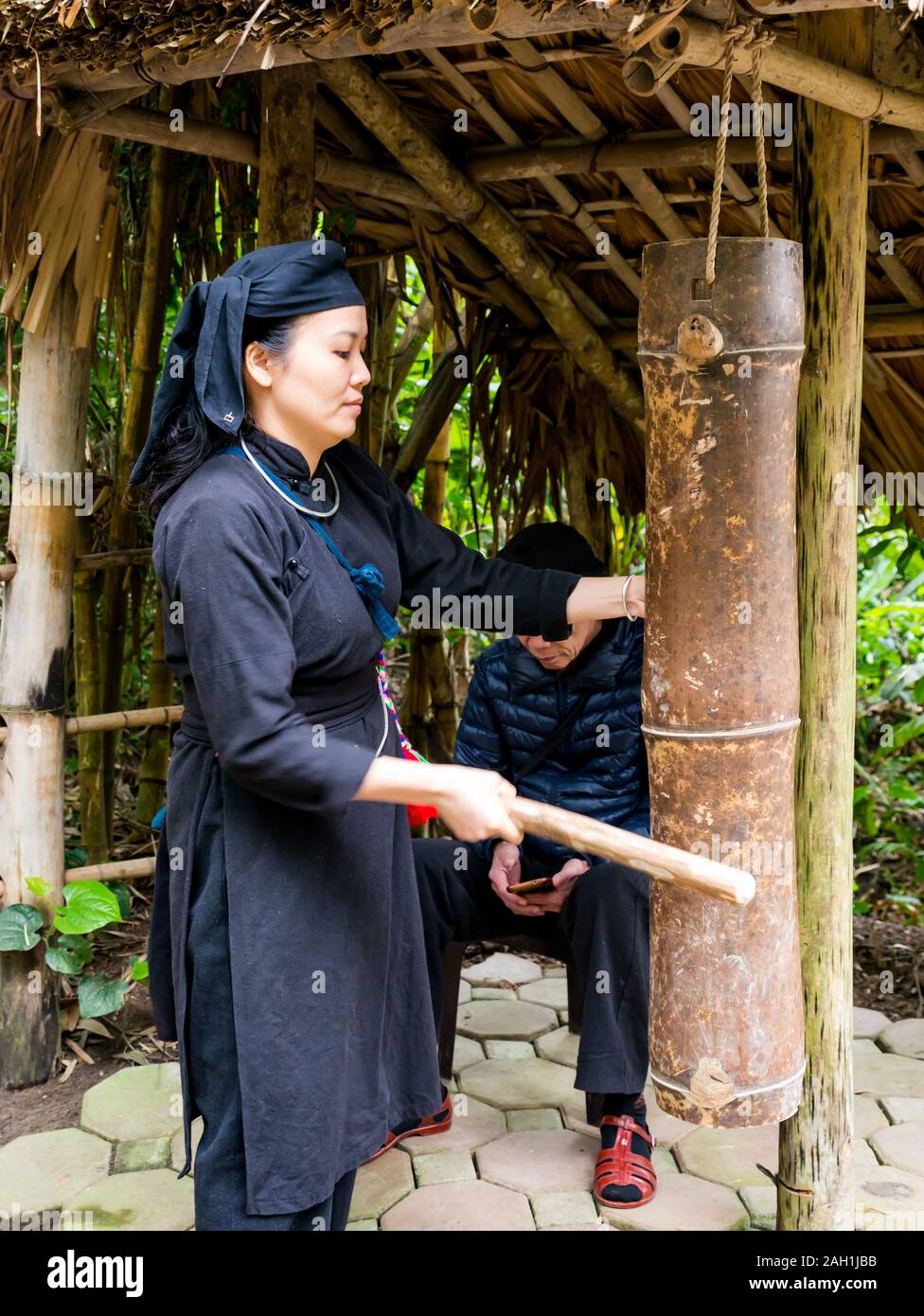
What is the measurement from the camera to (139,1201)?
2.78m

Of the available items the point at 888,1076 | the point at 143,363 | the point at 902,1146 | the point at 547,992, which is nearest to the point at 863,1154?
the point at 902,1146

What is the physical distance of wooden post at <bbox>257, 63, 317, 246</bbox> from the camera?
3.03 m

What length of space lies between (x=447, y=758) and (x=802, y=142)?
2.67 meters

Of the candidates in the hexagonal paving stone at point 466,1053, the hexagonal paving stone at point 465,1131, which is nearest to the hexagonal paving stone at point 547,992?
the hexagonal paving stone at point 466,1053

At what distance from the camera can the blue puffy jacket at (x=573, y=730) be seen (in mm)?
3033

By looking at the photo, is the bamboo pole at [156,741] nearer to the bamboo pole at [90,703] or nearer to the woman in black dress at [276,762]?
the bamboo pole at [90,703]

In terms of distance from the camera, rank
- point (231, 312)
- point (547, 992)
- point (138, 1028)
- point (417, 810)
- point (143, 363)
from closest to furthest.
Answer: point (231, 312) → point (417, 810) → point (138, 1028) → point (143, 363) → point (547, 992)

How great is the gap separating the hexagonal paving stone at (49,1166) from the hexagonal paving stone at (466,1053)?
2.98ft

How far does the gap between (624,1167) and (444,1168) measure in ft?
1.33

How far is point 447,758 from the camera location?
4.57m

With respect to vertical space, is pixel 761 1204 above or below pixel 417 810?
below

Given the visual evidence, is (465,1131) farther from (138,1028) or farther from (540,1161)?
(138,1028)

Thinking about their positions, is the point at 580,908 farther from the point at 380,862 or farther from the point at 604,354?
the point at 604,354
